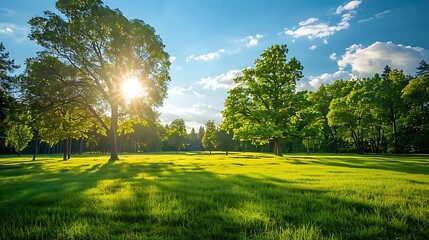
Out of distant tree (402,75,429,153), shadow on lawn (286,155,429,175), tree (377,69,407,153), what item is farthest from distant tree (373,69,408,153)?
shadow on lawn (286,155,429,175)

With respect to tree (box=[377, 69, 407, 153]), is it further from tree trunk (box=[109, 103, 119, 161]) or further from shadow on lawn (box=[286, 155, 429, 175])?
tree trunk (box=[109, 103, 119, 161])

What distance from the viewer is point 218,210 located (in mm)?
4684

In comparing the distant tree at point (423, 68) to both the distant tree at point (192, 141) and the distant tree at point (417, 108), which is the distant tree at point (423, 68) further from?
the distant tree at point (192, 141)

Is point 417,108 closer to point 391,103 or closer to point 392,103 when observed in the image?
point 392,103

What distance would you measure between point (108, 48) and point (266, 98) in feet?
68.4

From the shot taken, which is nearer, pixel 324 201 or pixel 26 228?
pixel 26 228

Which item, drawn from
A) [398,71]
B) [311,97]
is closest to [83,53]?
[311,97]

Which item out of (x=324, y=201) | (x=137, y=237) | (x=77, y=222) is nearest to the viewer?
(x=137, y=237)

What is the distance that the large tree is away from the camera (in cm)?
2484

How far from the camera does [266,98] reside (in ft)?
104

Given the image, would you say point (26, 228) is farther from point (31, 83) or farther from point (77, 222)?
point (31, 83)

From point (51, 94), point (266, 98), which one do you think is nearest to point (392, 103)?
point (266, 98)

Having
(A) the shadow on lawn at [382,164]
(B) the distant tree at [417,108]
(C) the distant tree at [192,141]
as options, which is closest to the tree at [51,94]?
(A) the shadow on lawn at [382,164]

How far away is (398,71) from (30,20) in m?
69.5
